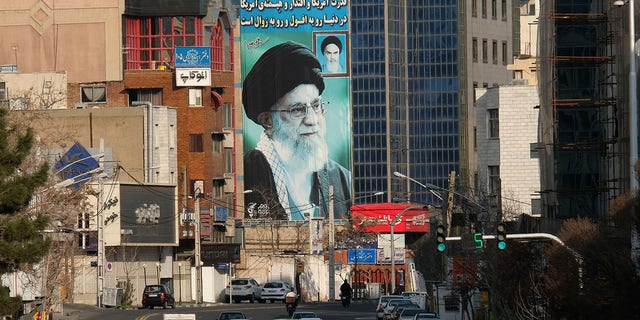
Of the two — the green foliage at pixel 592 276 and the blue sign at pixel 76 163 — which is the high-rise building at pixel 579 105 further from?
the blue sign at pixel 76 163

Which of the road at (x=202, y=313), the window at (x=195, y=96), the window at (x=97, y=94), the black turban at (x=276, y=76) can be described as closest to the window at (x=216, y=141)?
the window at (x=195, y=96)

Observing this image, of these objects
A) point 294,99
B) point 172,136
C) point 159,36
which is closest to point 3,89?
point 172,136

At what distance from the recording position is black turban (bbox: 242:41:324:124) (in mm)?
197625

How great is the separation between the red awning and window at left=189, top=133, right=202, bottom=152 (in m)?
50.8

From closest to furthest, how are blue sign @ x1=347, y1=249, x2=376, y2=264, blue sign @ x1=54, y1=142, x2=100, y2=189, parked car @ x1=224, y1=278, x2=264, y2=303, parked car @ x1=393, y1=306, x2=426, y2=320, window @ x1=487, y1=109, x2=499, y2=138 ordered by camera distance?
1. parked car @ x1=393, y1=306, x2=426, y2=320
2. blue sign @ x1=54, y1=142, x2=100, y2=189
3. window @ x1=487, y1=109, x2=499, y2=138
4. parked car @ x1=224, y1=278, x2=264, y2=303
5. blue sign @ x1=347, y1=249, x2=376, y2=264

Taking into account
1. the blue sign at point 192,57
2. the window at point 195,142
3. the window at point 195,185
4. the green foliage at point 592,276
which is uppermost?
the blue sign at point 192,57

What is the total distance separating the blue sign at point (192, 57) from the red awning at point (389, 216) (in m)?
49.7

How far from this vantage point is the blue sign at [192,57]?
13062cm

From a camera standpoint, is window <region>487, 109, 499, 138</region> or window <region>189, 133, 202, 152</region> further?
window <region>189, 133, 202, 152</region>

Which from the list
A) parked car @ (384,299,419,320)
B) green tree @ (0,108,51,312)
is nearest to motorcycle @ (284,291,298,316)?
parked car @ (384,299,419,320)

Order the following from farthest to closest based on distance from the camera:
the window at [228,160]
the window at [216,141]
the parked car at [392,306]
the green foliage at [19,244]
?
the window at [228,160]
the window at [216,141]
the parked car at [392,306]
the green foliage at [19,244]

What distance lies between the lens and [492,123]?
10300cm

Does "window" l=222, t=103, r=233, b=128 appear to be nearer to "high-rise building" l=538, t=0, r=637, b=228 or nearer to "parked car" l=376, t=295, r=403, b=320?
"parked car" l=376, t=295, r=403, b=320

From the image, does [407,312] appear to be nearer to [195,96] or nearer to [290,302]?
[290,302]
